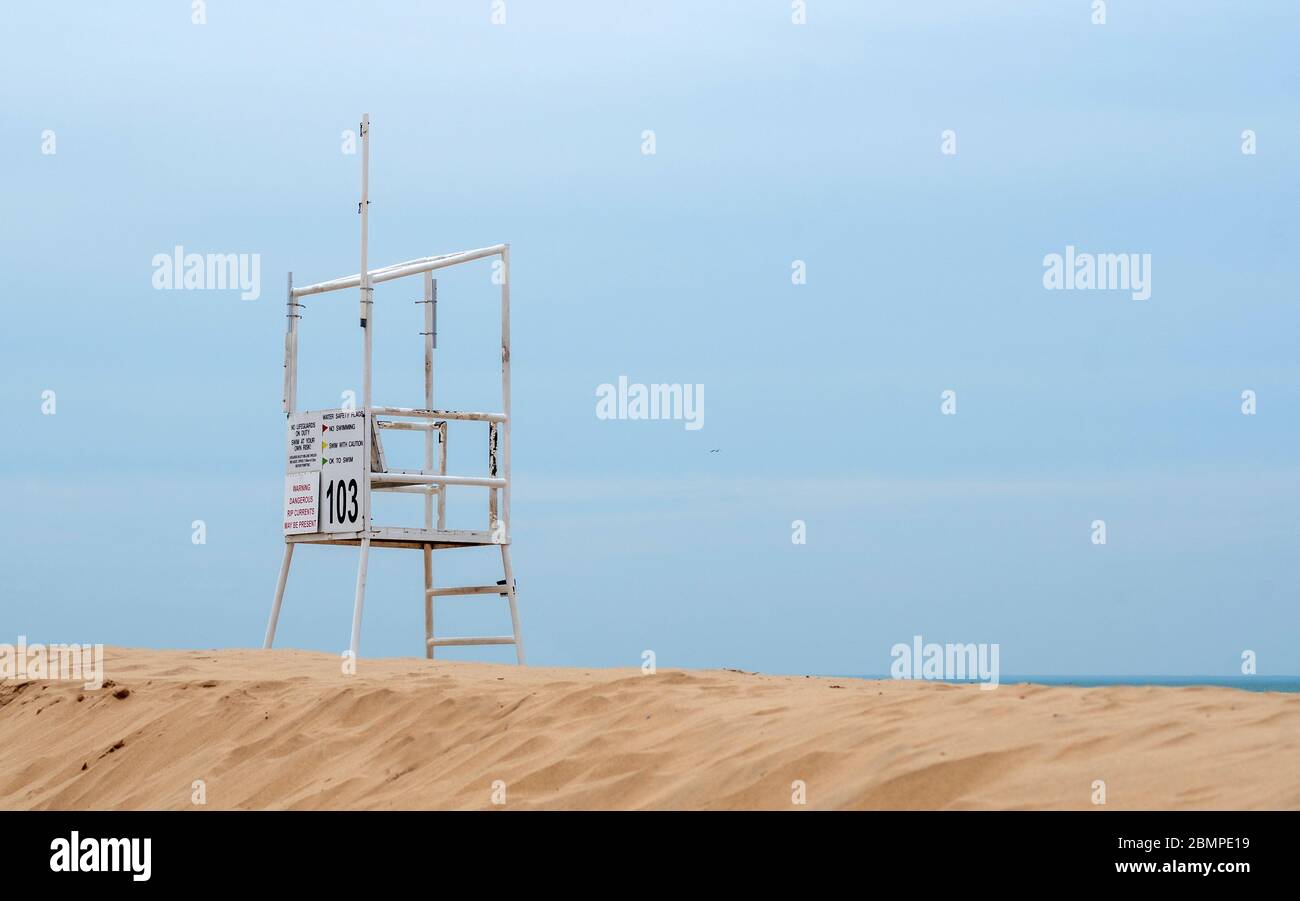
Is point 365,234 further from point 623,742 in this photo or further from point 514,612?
point 623,742

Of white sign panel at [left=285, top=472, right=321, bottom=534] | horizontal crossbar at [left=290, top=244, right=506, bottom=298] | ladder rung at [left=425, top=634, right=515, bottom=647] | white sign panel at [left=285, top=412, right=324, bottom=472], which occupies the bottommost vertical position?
ladder rung at [left=425, top=634, right=515, bottom=647]

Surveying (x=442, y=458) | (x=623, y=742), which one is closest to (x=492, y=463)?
(x=442, y=458)

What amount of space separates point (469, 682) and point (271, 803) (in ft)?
6.40

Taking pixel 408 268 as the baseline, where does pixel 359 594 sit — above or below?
below

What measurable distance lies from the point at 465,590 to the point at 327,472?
60.4 inches

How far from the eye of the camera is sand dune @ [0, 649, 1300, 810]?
239 inches

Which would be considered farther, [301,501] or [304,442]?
[304,442]

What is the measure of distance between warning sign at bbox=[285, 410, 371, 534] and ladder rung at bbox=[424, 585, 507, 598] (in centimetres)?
107

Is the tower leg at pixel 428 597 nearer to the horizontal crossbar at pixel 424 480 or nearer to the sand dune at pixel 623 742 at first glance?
the horizontal crossbar at pixel 424 480

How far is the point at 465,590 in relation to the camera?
1368 cm

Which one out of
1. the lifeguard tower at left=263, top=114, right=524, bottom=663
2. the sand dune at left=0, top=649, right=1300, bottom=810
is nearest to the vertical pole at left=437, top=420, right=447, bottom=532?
the lifeguard tower at left=263, top=114, right=524, bottom=663

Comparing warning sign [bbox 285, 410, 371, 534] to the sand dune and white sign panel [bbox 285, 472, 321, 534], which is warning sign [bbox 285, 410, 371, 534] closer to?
white sign panel [bbox 285, 472, 321, 534]
